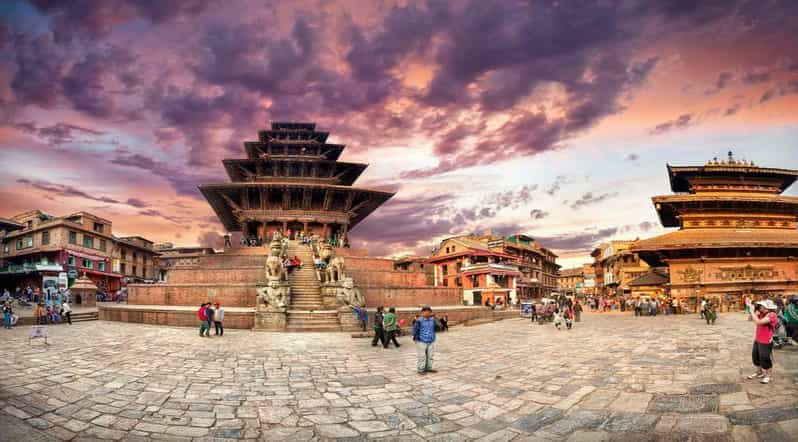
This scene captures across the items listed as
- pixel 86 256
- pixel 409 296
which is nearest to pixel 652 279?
pixel 409 296

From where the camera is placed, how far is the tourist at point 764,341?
704 cm

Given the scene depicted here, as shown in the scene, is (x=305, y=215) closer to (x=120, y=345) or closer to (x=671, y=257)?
(x=120, y=345)

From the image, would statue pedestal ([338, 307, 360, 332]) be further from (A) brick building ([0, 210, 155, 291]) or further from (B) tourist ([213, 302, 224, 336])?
(A) brick building ([0, 210, 155, 291])

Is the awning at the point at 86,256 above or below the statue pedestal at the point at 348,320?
above

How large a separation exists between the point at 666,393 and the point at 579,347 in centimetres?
596

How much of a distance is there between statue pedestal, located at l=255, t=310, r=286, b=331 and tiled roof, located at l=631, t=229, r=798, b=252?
23.5m

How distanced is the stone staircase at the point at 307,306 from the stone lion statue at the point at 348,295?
32.4 inches

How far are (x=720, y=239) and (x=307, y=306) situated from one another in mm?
26013

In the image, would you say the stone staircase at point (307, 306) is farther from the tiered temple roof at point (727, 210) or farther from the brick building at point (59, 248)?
the brick building at point (59, 248)

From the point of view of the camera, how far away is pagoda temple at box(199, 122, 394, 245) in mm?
36125

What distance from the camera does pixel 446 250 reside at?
55.3 meters

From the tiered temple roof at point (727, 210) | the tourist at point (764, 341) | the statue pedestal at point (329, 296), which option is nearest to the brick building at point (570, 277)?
the tiered temple roof at point (727, 210)

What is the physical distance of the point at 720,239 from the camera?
26.0 m

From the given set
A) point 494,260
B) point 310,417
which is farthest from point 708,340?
point 494,260
